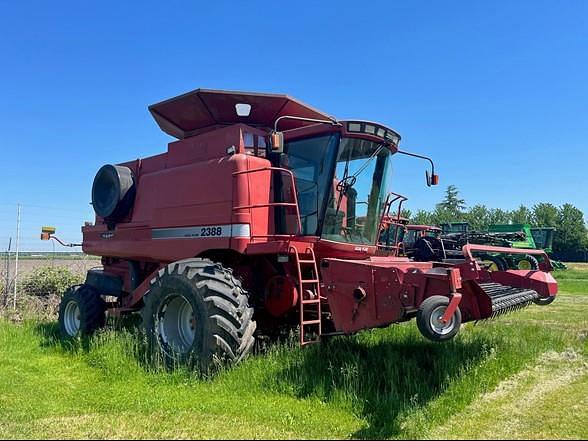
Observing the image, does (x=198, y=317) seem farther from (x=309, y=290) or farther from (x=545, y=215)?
(x=545, y=215)

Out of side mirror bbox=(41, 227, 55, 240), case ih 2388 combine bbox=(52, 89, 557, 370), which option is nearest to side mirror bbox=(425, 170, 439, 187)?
case ih 2388 combine bbox=(52, 89, 557, 370)

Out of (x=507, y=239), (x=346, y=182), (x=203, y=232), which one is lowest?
(x=203, y=232)

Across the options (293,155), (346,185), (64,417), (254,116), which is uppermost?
(254,116)

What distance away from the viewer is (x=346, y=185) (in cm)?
645

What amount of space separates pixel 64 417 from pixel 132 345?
6.81ft

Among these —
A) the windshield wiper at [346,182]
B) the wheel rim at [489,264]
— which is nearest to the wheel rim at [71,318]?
the windshield wiper at [346,182]

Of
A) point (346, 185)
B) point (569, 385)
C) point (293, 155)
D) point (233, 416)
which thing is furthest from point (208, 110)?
point (569, 385)

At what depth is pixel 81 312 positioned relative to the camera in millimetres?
8570

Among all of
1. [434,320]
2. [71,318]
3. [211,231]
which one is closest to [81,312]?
[71,318]

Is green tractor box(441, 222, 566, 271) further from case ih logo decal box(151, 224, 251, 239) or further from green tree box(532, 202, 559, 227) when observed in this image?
green tree box(532, 202, 559, 227)

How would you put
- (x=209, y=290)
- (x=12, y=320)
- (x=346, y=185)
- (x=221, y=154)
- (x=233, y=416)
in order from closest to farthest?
(x=233, y=416) → (x=209, y=290) → (x=346, y=185) → (x=221, y=154) → (x=12, y=320)

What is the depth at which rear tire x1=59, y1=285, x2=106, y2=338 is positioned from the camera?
850 cm

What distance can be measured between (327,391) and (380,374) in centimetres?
75

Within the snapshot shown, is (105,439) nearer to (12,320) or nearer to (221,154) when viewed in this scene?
(221,154)
